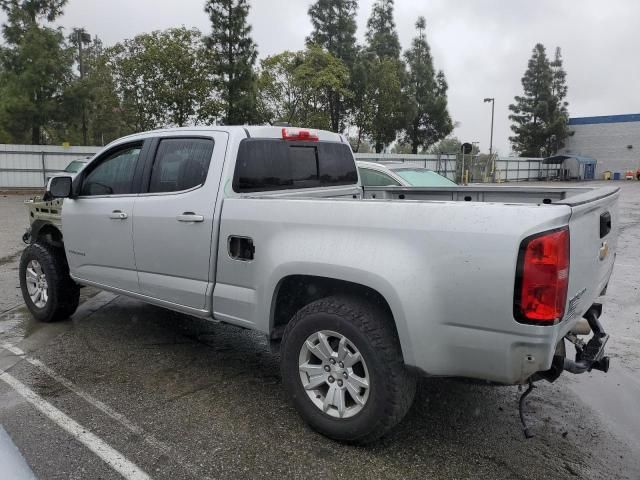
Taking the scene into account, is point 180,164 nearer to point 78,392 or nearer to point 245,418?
point 78,392

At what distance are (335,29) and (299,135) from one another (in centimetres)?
3880

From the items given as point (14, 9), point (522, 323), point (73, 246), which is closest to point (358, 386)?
point (522, 323)

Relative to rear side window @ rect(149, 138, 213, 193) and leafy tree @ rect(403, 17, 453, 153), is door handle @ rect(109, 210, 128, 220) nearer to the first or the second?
rear side window @ rect(149, 138, 213, 193)

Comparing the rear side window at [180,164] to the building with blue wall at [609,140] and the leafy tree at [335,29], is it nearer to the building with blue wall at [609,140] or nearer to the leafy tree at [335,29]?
the leafy tree at [335,29]

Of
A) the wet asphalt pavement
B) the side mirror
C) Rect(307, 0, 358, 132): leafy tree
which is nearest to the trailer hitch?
the wet asphalt pavement

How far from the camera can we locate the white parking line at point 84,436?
A: 112 inches

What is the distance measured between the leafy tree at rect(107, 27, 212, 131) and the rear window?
26988 millimetres

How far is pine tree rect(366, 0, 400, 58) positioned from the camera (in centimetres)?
4775

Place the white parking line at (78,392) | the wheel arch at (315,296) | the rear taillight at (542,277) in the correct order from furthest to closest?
the white parking line at (78,392) → the wheel arch at (315,296) → the rear taillight at (542,277)

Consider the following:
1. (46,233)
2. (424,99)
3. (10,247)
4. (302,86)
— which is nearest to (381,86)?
(424,99)

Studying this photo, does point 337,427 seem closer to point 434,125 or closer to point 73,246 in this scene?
point 73,246

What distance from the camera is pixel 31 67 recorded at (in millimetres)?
25469

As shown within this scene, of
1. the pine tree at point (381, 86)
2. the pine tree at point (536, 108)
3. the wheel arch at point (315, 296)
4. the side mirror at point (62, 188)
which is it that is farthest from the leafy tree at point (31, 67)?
the pine tree at point (536, 108)

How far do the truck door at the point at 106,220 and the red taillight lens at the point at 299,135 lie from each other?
1242 millimetres
